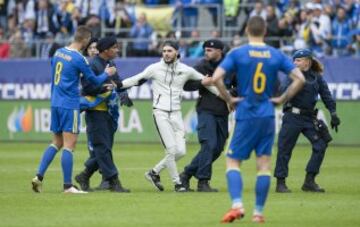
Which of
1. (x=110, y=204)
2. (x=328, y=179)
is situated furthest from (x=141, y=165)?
(x=110, y=204)

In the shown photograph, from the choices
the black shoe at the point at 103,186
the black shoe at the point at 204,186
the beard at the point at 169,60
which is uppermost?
the beard at the point at 169,60

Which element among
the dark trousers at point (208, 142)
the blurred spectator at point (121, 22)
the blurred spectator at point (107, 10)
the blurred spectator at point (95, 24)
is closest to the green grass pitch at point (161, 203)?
the dark trousers at point (208, 142)

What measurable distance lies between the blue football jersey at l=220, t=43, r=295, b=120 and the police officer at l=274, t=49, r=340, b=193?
168 inches

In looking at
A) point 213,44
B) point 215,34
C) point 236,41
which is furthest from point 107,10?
point 213,44

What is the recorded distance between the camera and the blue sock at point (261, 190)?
12875 millimetres

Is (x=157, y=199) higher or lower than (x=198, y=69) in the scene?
lower

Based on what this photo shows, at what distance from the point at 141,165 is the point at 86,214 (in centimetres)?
906

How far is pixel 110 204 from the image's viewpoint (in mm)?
15000

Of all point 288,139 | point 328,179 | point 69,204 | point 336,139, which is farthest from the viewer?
point 336,139

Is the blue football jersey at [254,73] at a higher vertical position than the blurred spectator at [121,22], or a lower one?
higher

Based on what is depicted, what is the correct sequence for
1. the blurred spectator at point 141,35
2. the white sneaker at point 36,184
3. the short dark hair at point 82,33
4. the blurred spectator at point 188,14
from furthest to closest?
1. the blurred spectator at point 188,14
2. the blurred spectator at point 141,35
3. the white sneaker at point 36,184
4. the short dark hair at point 82,33

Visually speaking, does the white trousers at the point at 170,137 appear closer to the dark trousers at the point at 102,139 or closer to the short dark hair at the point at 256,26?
the dark trousers at the point at 102,139

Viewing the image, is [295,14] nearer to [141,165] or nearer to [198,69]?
[141,165]

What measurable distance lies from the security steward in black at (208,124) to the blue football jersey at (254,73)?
418 centimetres
